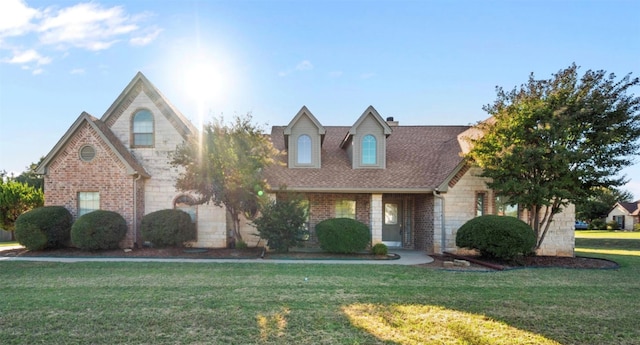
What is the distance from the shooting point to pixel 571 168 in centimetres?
1290

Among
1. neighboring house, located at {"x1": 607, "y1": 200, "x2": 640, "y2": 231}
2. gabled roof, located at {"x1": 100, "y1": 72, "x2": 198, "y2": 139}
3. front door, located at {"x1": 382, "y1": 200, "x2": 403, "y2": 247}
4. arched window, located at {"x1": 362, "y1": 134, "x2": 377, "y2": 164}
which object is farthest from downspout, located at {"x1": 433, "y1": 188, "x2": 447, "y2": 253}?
neighboring house, located at {"x1": 607, "y1": 200, "x2": 640, "y2": 231}

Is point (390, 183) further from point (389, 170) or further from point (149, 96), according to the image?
point (149, 96)

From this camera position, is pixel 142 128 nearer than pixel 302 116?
Yes

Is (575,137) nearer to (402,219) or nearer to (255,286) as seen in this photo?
(402,219)

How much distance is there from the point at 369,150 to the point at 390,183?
2.03 m

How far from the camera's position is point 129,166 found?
14805 mm

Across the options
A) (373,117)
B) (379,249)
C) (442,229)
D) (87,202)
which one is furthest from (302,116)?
(87,202)

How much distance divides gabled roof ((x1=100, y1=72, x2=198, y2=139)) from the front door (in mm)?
9284

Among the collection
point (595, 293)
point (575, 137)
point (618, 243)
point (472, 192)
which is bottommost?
point (618, 243)

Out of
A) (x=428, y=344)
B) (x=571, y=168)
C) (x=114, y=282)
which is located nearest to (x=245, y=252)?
(x=114, y=282)

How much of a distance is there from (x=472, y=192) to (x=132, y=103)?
47.7 ft

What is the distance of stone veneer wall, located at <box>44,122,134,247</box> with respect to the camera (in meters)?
15.1

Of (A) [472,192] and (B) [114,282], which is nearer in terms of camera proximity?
(B) [114,282]

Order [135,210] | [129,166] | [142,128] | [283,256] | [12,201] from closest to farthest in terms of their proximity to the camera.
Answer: [283,256], [129,166], [135,210], [142,128], [12,201]
